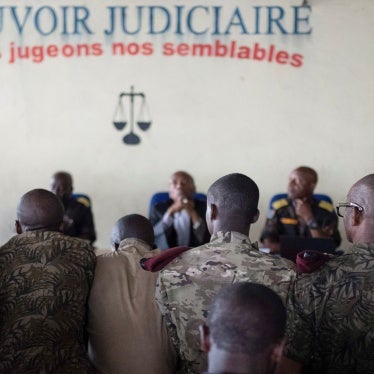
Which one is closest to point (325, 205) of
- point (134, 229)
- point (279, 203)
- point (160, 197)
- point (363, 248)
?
point (279, 203)

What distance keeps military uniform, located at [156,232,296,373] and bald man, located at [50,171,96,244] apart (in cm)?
252

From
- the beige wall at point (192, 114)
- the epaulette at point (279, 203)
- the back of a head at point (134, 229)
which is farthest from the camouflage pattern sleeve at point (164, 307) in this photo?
the beige wall at point (192, 114)

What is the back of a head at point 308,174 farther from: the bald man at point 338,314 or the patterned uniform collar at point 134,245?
the bald man at point 338,314

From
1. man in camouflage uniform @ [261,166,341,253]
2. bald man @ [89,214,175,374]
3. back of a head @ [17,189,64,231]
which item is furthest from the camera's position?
man in camouflage uniform @ [261,166,341,253]

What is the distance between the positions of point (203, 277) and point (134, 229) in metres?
0.67

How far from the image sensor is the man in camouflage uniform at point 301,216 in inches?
167

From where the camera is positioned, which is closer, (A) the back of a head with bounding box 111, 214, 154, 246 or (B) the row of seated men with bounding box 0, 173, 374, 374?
(B) the row of seated men with bounding box 0, 173, 374, 374

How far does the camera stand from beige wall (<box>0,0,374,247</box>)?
4.78 meters

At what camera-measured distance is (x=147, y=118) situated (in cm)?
493

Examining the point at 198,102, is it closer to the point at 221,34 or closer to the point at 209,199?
the point at 221,34

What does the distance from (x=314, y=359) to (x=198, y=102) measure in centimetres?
329

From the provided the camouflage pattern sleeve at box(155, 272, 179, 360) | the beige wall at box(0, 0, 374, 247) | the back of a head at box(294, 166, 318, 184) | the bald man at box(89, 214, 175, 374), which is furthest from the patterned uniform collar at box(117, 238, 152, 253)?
the beige wall at box(0, 0, 374, 247)

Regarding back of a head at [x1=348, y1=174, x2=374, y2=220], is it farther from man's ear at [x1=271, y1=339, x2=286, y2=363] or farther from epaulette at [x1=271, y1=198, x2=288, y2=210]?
epaulette at [x1=271, y1=198, x2=288, y2=210]

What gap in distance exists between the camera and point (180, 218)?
4379mm
